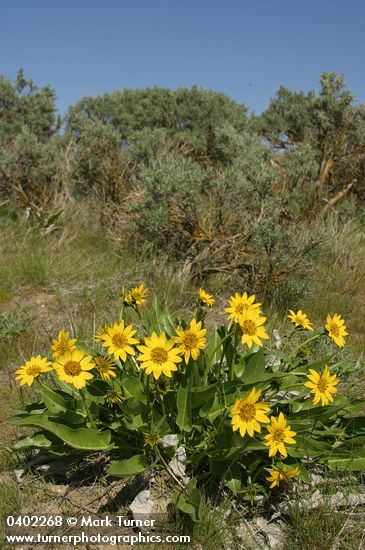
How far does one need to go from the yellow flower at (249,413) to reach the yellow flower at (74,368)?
559 millimetres

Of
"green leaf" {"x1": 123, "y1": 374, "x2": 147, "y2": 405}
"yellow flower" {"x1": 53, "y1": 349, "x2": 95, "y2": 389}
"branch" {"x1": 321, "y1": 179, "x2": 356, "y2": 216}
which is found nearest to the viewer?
"yellow flower" {"x1": 53, "y1": 349, "x2": 95, "y2": 389}

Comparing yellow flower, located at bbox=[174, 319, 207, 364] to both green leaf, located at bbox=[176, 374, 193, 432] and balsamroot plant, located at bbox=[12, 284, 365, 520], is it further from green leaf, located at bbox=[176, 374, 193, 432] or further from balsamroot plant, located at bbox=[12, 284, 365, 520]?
green leaf, located at bbox=[176, 374, 193, 432]

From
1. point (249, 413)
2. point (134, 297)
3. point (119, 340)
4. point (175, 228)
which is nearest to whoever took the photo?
point (249, 413)

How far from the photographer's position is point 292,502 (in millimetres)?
2119

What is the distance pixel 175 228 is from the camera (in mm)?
5250

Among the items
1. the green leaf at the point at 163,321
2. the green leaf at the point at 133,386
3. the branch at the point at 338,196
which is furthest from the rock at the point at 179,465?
the branch at the point at 338,196

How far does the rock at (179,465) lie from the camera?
85.1 inches

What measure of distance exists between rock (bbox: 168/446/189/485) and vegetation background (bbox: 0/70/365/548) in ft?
1.62

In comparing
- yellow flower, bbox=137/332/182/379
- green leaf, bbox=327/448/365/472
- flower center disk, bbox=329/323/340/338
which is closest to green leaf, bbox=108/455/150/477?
yellow flower, bbox=137/332/182/379

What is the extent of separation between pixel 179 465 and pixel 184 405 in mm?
246

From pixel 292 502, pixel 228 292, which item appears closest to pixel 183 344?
pixel 292 502

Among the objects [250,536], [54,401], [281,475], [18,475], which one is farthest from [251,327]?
[18,475]

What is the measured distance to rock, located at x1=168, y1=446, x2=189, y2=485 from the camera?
2161mm

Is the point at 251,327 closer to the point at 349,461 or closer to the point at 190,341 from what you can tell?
the point at 190,341
